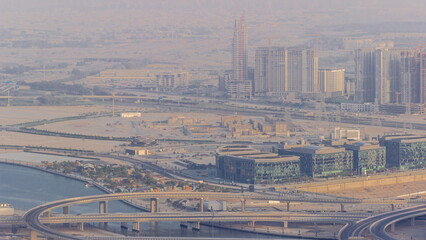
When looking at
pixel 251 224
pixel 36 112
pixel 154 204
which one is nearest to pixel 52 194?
pixel 154 204

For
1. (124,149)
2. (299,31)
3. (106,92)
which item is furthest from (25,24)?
(124,149)

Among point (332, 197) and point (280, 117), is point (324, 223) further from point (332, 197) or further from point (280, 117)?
point (280, 117)

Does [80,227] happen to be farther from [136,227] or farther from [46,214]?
[136,227]

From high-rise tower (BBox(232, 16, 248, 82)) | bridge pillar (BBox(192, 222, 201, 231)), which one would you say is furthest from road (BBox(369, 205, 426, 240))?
high-rise tower (BBox(232, 16, 248, 82))

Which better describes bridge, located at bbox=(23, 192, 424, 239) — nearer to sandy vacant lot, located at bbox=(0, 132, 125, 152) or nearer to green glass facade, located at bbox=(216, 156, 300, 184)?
green glass facade, located at bbox=(216, 156, 300, 184)

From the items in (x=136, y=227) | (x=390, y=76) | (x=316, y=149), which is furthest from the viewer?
(x=390, y=76)

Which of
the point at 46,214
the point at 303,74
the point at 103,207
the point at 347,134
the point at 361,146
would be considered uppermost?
the point at 303,74
